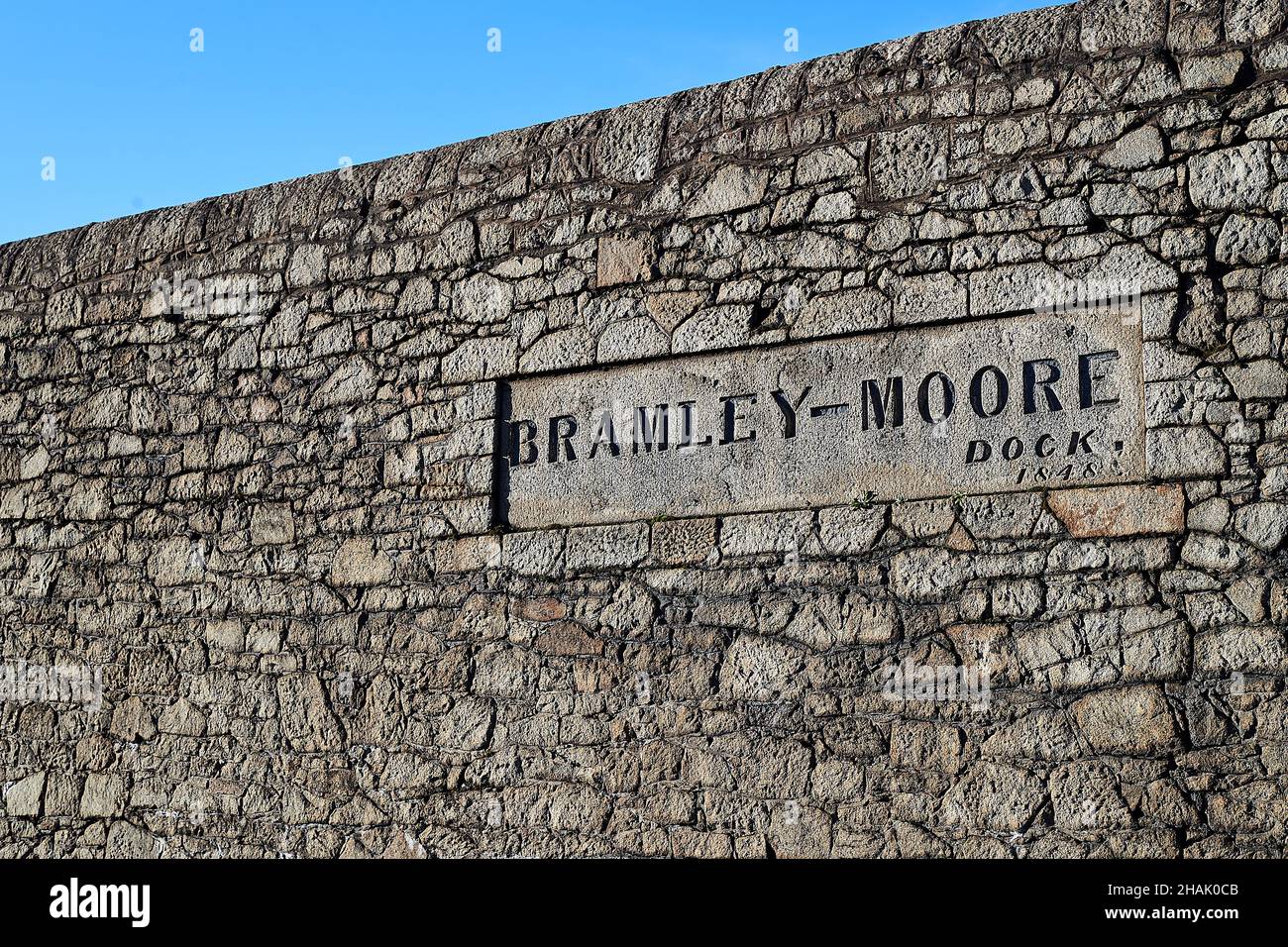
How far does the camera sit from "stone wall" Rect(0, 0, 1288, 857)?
454 centimetres

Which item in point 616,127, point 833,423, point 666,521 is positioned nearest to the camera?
point 833,423

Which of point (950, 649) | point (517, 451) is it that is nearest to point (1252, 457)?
point (950, 649)

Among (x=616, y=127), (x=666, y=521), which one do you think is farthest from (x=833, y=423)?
(x=616, y=127)

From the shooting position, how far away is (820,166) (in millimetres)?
5266

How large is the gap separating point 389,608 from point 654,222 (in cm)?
173

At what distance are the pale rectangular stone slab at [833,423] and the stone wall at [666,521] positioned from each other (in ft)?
0.27

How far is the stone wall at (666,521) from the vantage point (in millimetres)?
4539

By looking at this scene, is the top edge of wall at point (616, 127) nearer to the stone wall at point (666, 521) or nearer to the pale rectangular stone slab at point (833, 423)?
the stone wall at point (666, 521)

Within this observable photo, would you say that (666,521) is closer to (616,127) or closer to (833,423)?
(833,423)

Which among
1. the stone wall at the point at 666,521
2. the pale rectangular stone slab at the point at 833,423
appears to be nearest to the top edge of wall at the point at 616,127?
the stone wall at the point at 666,521

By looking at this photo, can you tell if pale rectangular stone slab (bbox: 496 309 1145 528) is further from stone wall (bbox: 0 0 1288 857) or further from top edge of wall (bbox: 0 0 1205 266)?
top edge of wall (bbox: 0 0 1205 266)

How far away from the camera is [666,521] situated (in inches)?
207

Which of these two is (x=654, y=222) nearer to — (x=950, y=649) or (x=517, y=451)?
(x=517, y=451)

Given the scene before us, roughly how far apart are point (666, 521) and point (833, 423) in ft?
2.21
